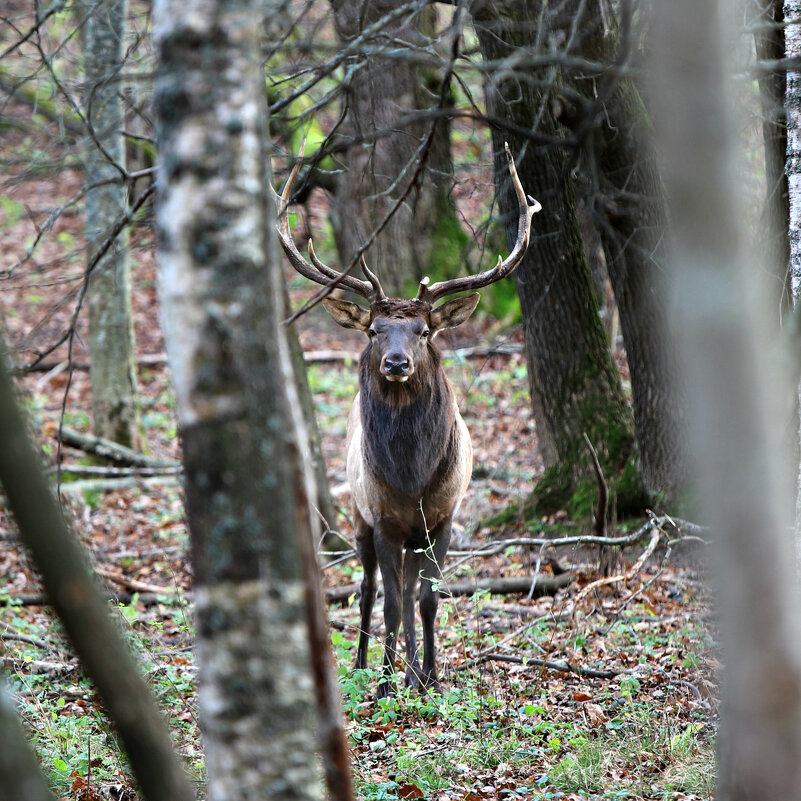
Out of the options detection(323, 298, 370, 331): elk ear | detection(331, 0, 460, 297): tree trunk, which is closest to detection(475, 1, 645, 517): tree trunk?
detection(331, 0, 460, 297): tree trunk

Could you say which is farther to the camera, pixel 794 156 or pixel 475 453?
pixel 475 453

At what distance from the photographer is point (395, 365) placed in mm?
5977

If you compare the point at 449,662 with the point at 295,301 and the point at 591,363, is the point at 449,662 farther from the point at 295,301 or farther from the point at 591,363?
the point at 295,301

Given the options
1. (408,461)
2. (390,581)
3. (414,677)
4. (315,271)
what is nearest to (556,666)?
(414,677)

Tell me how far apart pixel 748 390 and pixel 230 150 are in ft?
4.72

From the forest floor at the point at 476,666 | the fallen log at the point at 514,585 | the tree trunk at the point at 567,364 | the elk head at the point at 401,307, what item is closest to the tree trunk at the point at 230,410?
the forest floor at the point at 476,666

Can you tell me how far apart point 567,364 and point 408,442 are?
9.30 feet

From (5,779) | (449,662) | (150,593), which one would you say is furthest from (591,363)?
(5,779)

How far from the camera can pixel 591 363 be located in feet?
28.6

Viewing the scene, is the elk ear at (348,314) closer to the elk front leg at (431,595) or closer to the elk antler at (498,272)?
the elk antler at (498,272)

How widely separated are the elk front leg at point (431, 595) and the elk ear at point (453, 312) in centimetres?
143

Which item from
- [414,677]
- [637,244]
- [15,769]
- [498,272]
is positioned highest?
[637,244]

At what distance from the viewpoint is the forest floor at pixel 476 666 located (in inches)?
174

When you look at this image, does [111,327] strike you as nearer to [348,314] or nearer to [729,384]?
[348,314]
